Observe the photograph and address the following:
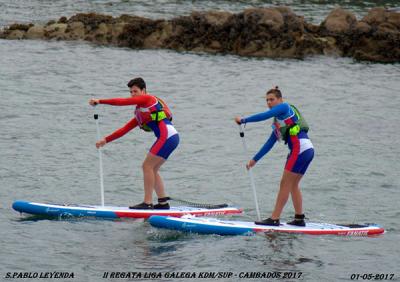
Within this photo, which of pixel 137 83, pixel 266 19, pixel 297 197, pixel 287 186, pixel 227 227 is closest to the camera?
pixel 287 186

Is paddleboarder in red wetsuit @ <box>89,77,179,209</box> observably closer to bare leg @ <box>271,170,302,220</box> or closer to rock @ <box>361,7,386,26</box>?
bare leg @ <box>271,170,302,220</box>

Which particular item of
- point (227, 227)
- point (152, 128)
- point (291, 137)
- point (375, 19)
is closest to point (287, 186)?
point (291, 137)

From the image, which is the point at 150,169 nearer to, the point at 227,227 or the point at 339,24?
the point at 227,227

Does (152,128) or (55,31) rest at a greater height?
(152,128)

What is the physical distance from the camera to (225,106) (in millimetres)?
32594

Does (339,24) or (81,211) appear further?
(339,24)

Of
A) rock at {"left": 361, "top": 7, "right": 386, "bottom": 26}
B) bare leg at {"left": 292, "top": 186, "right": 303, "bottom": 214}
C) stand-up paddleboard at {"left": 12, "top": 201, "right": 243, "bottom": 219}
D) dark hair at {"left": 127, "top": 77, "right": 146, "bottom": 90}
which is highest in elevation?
dark hair at {"left": 127, "top": 77, "right": 146, "bottom": 90}

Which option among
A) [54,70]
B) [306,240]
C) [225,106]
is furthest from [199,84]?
[306,240]

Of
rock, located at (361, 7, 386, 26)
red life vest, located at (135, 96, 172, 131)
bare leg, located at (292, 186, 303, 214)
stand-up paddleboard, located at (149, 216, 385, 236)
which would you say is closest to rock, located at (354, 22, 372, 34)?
rock, located at (361, 7, 386, 26)

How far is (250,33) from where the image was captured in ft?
135

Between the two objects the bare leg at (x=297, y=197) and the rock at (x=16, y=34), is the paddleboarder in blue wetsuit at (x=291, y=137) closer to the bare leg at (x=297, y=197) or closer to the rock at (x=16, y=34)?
the bare leg at (x=297, y=197)

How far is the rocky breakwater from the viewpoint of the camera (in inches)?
1606

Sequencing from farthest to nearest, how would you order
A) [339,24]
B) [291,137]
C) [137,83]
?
[339,24], [137,83], [291,137]

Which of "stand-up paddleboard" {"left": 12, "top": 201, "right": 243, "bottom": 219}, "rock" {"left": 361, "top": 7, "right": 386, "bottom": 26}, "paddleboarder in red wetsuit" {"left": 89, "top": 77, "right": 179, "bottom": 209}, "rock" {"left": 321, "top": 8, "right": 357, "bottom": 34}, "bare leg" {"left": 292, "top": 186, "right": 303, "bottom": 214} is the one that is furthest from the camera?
"rock" {"left": 361, "top": 7, "right": 386, "bottom": 26}
